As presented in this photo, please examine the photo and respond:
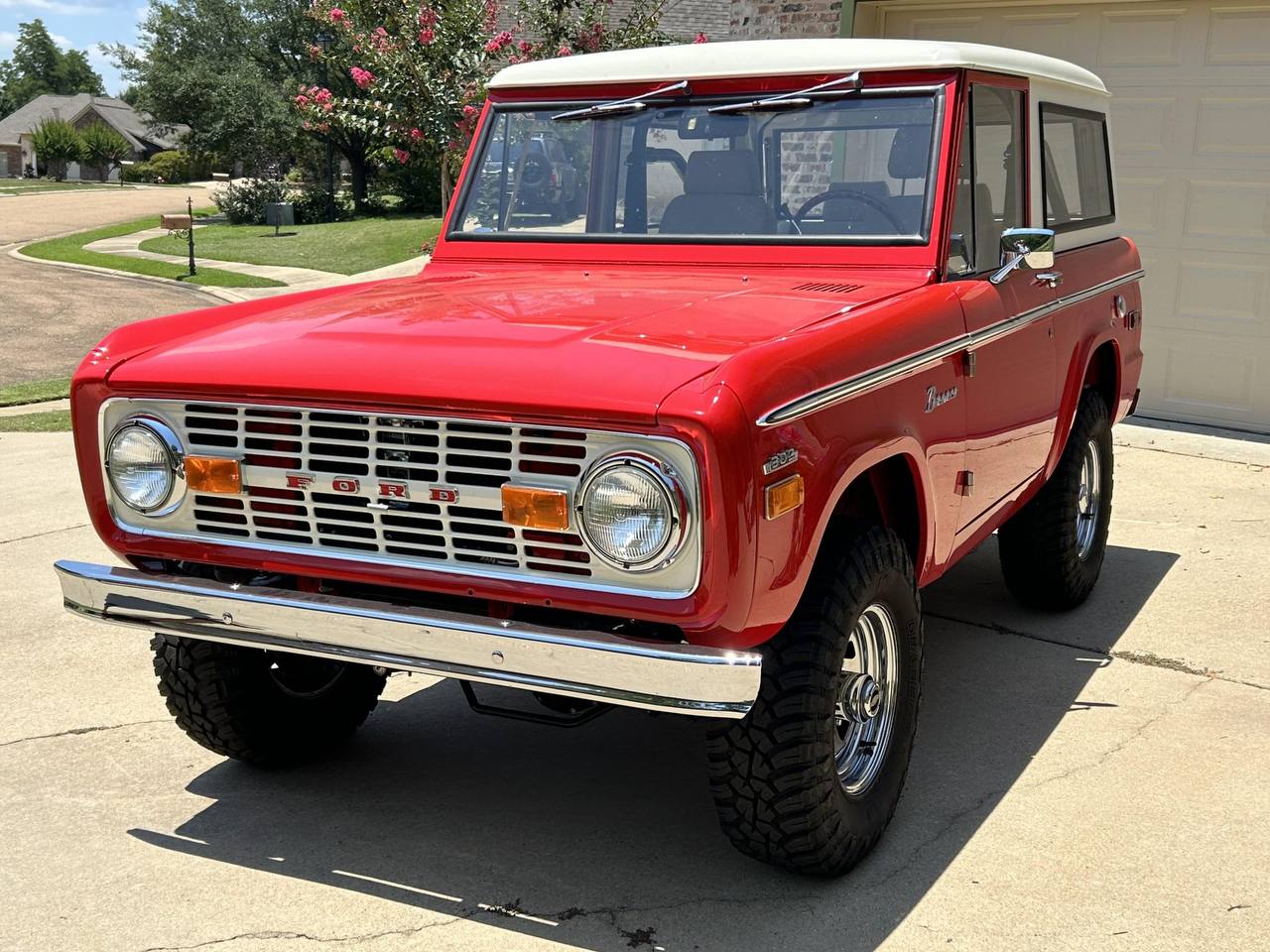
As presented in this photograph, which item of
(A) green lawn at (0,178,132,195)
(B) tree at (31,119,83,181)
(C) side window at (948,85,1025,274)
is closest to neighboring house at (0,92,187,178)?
(B) tree at (31,119,83,181)

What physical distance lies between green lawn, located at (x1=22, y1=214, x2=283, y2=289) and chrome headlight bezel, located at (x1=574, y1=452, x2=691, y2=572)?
63.8 ft

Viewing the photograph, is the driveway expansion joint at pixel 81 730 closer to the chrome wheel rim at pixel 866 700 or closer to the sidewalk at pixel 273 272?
the chrome wheel rim at pixel 866 700

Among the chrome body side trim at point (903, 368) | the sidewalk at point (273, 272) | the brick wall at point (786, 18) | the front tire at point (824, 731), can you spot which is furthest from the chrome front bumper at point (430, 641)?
the sidewalk at point (273, 272)

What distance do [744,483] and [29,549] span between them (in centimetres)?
456

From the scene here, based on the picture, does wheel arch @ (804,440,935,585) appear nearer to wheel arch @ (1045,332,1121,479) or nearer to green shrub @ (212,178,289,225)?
wheel arch @ (1045,332,1121,479)

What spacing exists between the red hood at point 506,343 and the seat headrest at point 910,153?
1.05ft

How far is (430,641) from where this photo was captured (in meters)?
3.12

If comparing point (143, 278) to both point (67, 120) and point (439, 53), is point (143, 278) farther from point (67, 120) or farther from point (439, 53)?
point (67, 120)

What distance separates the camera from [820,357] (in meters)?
3.26

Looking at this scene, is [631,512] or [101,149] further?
[101,149]

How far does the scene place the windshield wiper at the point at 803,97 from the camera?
4340mm

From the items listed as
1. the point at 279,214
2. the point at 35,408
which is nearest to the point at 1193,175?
the point at 35,408

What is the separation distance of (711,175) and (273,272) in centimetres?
2032

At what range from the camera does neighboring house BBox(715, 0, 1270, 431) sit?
356 inches
